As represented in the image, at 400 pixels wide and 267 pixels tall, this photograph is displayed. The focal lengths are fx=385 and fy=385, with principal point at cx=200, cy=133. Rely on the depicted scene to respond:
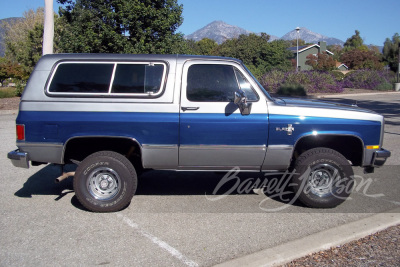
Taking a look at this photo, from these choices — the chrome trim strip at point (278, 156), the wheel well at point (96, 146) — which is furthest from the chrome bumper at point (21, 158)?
the chrome trim strip at point (278, 156)

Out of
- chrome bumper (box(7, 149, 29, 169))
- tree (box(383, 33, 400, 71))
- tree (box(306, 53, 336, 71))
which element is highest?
tree (box(383, 33, 400, 71))

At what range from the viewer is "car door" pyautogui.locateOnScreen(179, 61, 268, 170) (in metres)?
5.02

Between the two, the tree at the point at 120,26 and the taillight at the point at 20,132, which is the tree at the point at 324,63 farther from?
the taillight at the point at 20,132

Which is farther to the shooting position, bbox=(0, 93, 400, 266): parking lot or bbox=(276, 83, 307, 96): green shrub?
bbox=(276, 83, 307, 96): green shrub

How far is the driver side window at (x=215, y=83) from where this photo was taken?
5.12 metres

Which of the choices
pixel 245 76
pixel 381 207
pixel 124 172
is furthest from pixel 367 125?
pixel 124 172

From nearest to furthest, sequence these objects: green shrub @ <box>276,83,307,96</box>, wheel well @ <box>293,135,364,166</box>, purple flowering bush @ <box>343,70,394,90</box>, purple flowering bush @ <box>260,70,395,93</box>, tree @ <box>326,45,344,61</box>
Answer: wheel well @ <box>293,135,364,166</box> → green shrub @ <box>276,83,307,96</box> → purple flowering bush @ <box>260,70,395,93</box> → purple flowering bush @ <box>343,70,394,90</box> → tree @ <box>326,45,344,61</box>

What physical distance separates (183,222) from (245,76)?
82.4 inches

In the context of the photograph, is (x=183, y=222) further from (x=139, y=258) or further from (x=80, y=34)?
(x=80, y=34)

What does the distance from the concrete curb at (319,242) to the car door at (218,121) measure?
1304 millimetres

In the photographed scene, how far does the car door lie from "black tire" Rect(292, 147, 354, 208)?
62 cm

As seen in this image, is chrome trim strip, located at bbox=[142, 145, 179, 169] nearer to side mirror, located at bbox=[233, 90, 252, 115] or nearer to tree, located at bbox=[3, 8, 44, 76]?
side mirror, located at bbox=[233, 90, 252, 115]

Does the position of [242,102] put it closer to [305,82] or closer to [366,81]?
[305,82]

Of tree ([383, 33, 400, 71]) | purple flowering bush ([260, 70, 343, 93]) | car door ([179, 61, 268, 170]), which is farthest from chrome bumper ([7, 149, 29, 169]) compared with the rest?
tree ([383, 33, 400, 71])
